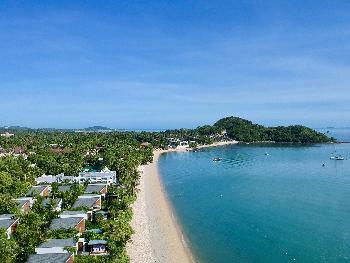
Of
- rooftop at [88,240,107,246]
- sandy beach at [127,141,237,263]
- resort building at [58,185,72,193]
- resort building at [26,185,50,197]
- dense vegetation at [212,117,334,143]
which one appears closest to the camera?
rooftop at [88,240,107,246]

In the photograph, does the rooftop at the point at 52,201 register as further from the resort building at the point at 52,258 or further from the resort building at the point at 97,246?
the resort building at the point at 52,258

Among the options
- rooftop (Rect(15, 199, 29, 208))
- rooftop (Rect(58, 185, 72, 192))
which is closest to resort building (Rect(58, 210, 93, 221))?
rooftop (Rect(15, 199, 29, 208))

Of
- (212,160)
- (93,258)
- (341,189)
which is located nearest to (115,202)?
(93,258)

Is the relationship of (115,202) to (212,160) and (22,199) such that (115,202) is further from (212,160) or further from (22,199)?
(212,160)

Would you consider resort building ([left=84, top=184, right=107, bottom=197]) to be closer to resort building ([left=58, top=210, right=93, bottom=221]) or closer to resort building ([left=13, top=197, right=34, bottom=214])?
resort building ([left=13, top=197, right=34, bottom=214])

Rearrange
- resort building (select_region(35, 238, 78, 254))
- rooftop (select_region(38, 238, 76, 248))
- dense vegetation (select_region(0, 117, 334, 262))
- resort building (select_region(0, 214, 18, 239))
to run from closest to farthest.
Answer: resort building (select_region(35, 238, 78, 254)) < rooftop (select_region(38, 238, 76, 248)) < dense vegetation (select_region(0, 117, 334, 262)) < resort building (select_region(0, 214, 18, 239))

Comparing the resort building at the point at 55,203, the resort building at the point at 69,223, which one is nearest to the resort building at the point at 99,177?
the resort building at the point at 55,203

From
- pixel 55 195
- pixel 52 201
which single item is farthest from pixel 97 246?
pixel 55 195
